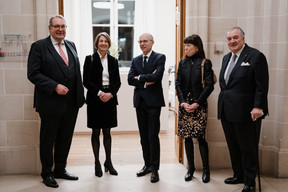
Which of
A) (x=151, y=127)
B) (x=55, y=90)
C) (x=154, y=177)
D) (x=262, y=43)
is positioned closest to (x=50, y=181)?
(x=55, y=90)

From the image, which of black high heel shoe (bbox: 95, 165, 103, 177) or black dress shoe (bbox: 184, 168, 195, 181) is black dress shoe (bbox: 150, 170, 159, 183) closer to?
black dress shoe (bbox: 184, 168, 195, 181)

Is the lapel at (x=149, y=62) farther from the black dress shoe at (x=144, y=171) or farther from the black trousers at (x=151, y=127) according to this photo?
the black dress shoe at (x=144, y=171)

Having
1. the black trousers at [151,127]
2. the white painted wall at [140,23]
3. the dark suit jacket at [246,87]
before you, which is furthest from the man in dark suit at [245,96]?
the white painted wall at [140,23]

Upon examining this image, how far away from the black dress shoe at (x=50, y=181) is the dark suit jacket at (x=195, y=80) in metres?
1.69

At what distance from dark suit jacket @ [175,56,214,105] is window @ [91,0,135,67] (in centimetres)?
486

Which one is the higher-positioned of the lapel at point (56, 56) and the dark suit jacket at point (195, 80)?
the lapel at point (56, 56)

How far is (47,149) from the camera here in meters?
3.67

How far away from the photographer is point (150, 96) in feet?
12.2

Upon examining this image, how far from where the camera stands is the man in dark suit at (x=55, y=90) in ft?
11.4

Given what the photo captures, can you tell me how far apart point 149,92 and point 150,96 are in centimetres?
5

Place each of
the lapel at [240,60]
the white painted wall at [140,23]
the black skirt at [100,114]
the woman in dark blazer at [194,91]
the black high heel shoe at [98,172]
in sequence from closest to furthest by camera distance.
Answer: the lapel at [240,60], the woman in dark blazer at [194,91], the black skirt at [100,114], the black high heel shoe at [98,172], the white painted wall at [140,23]

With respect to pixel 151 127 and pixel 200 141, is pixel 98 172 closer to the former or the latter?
pixel 151 127

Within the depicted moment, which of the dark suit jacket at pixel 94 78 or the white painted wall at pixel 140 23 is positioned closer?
the dark suit jacket at pixel 94 78

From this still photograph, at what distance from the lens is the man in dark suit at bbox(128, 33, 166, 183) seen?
3.71 metres
